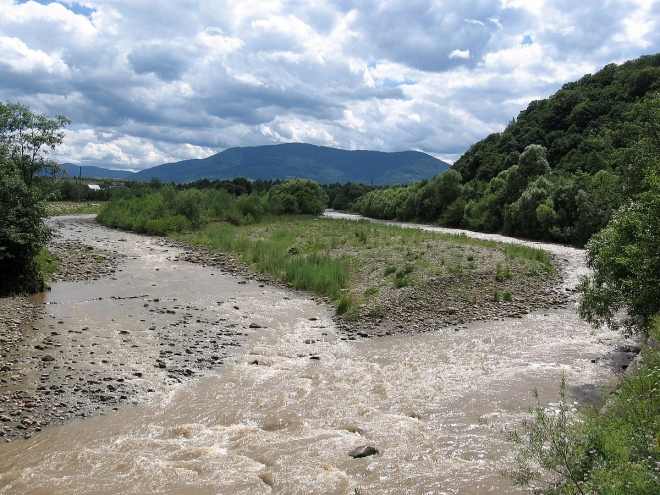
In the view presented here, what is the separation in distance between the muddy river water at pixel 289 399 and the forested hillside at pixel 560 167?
40.4 feet

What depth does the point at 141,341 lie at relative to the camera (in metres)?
15.0

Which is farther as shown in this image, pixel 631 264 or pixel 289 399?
pixel 289 399

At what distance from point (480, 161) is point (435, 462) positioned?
90.7 meters

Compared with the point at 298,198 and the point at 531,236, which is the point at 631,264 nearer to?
the point at 531,236

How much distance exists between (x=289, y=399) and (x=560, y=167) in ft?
213

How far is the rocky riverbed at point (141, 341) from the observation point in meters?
10.6

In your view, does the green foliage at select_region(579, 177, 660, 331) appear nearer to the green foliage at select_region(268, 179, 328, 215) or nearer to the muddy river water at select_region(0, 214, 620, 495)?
the muddy river water at select_region(0, 214, 620, 495)

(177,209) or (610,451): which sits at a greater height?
(177,209)

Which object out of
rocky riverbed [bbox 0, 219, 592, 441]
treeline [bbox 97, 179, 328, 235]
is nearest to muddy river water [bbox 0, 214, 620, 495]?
rocky riverbed [bbox 0, 219, 592, 441]

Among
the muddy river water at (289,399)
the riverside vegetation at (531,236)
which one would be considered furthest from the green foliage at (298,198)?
the muddy river water at (289,399)

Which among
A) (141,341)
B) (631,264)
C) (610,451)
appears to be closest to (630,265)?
(631,264)

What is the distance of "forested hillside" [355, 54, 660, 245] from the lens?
89.9 ft

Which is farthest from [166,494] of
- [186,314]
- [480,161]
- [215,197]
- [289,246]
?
[480,161]

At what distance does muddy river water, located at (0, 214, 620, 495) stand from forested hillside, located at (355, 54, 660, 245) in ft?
40.4
